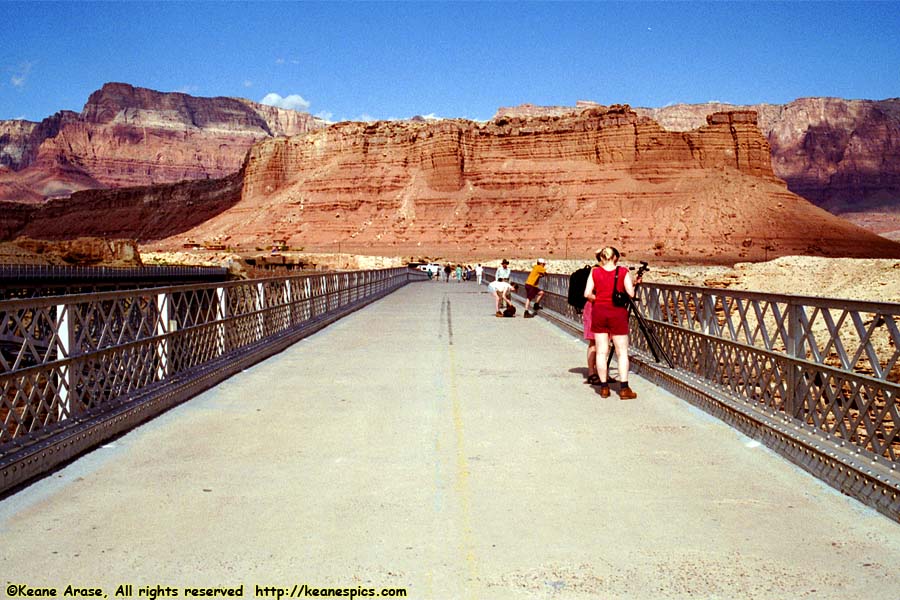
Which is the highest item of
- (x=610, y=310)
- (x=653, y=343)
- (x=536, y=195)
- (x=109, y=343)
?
(x=536, y=195)

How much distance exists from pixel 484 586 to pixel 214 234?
482ft

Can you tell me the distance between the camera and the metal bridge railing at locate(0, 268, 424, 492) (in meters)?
6.96

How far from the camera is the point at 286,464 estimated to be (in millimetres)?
7316

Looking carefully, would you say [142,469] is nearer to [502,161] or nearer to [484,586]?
[484,586]

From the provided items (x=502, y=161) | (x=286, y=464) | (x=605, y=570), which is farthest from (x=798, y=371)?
(x=502, y=161)

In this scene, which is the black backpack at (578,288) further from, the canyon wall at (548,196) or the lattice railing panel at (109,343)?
the canyon wall at (548,196)

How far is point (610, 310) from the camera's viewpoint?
35.2 feet

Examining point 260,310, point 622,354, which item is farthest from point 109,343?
point 260,310

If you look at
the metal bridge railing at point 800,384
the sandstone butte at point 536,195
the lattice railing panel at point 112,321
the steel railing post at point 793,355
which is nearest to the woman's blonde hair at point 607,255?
the metal bridge railing at point 800,384

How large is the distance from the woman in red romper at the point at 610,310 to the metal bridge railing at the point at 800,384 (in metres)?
0.84

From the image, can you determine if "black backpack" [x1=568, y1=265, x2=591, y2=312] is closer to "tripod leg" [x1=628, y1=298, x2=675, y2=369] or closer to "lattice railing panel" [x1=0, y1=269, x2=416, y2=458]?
"tripod leg" [x1=628, y1=298, x2=675, y2=369]

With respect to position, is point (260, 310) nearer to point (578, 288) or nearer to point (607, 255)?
point (578, 288)

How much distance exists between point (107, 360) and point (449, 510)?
4.56 m

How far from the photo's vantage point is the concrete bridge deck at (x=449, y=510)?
4.68 meters
